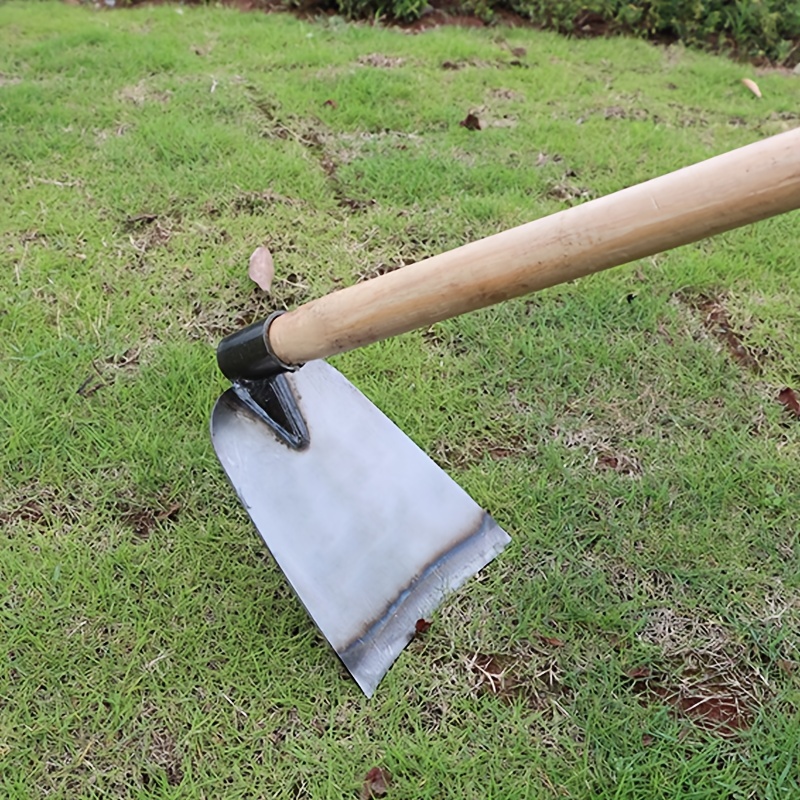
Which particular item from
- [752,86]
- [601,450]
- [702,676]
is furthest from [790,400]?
[752,86]

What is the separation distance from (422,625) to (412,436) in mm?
591

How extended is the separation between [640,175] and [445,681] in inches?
93.9

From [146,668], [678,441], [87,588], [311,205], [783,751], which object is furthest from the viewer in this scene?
[311,205]

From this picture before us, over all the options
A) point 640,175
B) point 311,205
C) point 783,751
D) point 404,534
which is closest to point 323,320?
A: point 404,534

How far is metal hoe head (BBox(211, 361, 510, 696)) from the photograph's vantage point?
170cm

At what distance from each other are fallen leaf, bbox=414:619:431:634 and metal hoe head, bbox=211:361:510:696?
0.01 metres

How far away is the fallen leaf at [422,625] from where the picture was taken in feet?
5.81

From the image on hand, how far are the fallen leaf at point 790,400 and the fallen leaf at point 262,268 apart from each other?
1.68 metres

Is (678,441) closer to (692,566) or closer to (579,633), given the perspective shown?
(692,566)

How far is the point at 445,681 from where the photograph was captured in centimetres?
170

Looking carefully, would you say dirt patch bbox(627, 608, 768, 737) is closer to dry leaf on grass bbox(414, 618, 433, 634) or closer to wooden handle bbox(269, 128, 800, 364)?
dry leaf on grass bbox(414, 618, 433, 634)

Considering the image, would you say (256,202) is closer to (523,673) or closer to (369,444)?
(369,444)

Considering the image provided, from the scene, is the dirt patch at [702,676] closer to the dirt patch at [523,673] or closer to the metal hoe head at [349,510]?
the dirt patch at [523,673]

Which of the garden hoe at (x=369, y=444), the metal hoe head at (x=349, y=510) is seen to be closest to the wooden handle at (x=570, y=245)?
the garden hoe at (x=369, y=444)
